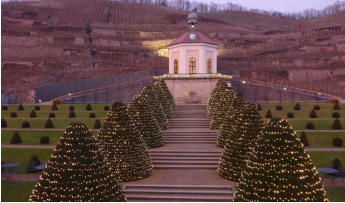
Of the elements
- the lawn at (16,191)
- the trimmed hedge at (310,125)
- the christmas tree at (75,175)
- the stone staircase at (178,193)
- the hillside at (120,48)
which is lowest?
the lawn at (16,191)

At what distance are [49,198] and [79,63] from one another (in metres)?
60.4

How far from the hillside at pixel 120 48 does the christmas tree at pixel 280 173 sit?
169 feet

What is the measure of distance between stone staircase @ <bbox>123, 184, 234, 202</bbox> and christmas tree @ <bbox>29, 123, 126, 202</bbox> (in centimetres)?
407

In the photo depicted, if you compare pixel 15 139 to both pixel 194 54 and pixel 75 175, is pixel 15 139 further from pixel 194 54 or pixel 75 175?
pixel 194 54

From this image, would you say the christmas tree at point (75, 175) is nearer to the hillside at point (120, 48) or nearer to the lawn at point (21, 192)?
the lawn at point (21, 192)

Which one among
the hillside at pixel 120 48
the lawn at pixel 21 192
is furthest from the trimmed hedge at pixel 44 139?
the hillside at pixel 120 48

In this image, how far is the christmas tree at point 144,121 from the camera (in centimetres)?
1712

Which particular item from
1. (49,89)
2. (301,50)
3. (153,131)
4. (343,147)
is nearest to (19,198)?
(153,131)

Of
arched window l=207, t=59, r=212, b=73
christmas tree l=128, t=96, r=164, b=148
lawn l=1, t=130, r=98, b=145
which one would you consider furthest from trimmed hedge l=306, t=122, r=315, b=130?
arched window l=207, t=59, r=212, b=73

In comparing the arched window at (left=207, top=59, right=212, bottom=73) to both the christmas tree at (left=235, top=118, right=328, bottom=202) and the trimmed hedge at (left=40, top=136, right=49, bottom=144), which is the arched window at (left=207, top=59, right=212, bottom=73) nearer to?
the trimmed hedge at (left=40, top=136, right=49, bottom=144)

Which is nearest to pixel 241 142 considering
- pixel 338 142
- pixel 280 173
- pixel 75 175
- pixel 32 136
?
pixel 280 173

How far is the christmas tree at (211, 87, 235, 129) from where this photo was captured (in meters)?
22.0

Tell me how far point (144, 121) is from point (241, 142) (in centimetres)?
632

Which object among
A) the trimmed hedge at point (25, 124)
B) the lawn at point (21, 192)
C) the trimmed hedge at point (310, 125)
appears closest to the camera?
the lawn at point (21, 192)
